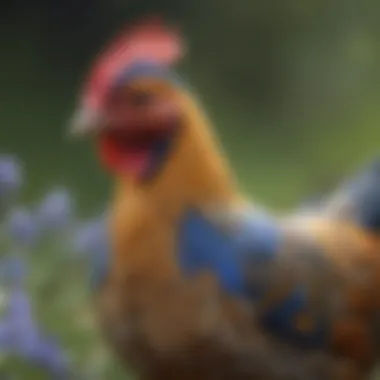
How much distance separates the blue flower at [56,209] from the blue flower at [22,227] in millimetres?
13

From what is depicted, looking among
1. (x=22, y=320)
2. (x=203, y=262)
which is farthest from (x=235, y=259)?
(x=22, y=320)

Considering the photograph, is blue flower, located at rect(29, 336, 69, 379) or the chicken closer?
the chicken

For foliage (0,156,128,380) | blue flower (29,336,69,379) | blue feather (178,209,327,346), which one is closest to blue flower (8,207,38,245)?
foliage (0,156,128,380)

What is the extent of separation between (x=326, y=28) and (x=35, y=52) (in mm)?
318

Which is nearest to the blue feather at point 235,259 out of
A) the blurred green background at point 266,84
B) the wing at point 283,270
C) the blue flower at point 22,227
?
the wing at point 283,270

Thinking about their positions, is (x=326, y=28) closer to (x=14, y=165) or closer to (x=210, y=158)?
(x=210, y=158)

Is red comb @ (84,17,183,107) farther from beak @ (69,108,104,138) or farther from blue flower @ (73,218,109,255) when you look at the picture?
blue flower @ (73,218,109,255)

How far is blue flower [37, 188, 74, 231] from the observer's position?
1452mm

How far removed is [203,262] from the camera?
132 centimetres

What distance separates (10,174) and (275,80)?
31 cm

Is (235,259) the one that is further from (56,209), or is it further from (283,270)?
(56,209)

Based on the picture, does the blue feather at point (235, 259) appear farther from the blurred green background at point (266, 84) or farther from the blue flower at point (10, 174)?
the blue flower at point (10, 174)

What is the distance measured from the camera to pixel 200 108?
4.51 ft

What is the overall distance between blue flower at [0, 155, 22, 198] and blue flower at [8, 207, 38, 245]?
1.1 inches
